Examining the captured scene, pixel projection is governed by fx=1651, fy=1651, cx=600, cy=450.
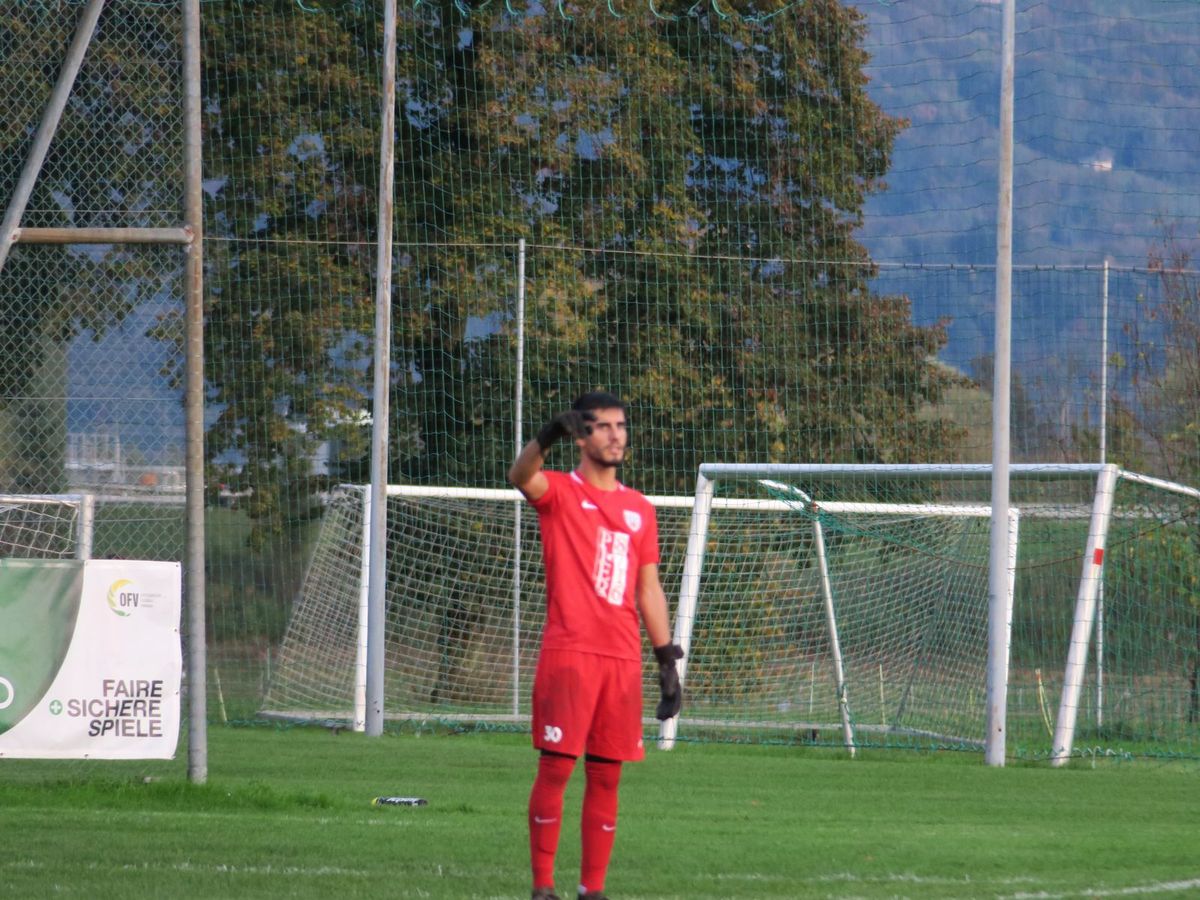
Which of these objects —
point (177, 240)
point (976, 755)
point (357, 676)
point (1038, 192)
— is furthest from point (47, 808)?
point (1038, 192)

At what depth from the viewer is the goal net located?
14.0 m

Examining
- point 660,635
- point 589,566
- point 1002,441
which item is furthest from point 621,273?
point 589,566

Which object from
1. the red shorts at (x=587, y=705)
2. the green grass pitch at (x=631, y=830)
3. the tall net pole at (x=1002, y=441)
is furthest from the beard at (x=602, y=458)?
the tall net pole at (x=1002, y=441)

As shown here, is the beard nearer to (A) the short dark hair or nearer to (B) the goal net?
(A) the short dark hair

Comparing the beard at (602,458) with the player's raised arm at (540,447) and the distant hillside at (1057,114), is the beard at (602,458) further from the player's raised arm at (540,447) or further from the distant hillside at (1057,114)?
the distant hillside at (1057,114)

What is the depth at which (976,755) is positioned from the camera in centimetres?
1380

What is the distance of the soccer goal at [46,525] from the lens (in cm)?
1225

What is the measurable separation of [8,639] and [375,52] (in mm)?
11522

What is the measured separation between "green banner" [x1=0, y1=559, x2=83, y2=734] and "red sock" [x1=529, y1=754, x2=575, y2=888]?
4190mm

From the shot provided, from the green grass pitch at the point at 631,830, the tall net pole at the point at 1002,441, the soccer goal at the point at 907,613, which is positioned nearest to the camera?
the green grass pitch at the point at 631,830

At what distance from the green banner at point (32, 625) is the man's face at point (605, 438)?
431 centimetres

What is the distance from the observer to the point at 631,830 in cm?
773

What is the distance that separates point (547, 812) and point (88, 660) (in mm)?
4190

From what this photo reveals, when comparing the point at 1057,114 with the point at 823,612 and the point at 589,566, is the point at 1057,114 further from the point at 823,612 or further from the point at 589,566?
the point at 589,566
